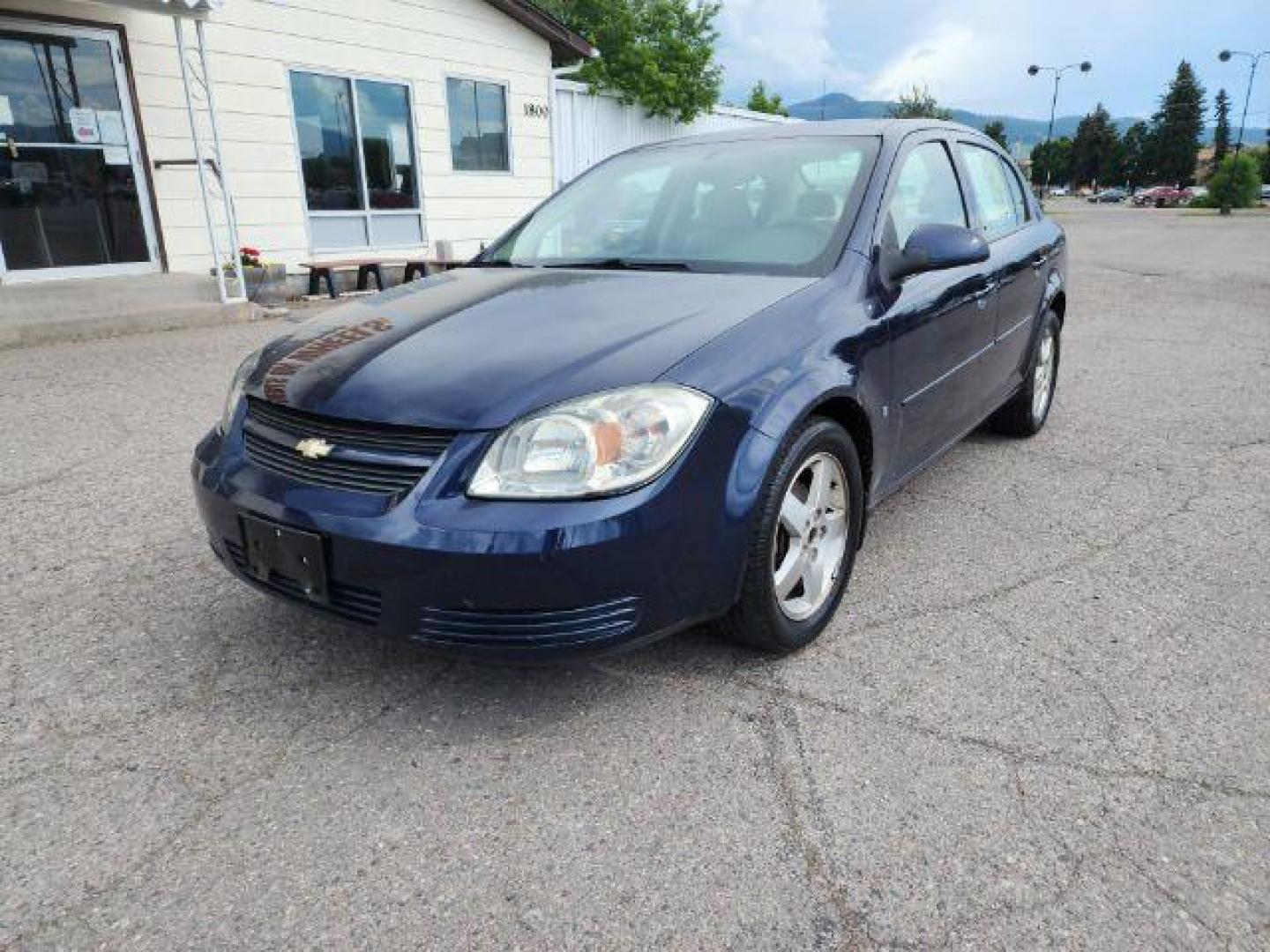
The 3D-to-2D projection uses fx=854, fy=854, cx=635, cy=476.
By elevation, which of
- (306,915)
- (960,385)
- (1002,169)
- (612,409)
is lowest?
(306,915)

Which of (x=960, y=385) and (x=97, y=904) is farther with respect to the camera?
(x=960, y=385)

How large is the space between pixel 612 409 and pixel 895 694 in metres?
1.15

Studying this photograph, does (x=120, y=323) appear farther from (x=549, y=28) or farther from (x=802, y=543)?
(x=802, y=543)

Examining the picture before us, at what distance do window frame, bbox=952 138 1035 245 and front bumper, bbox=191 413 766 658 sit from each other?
2060mm

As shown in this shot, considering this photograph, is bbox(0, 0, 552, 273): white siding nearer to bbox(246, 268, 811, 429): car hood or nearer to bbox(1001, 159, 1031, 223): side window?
bbox(246, 268, 811, 429): car hood

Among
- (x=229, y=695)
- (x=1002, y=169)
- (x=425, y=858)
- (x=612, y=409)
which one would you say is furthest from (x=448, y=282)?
(x=1002, y=169)

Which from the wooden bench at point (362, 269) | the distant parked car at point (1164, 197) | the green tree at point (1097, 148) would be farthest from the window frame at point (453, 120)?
the green tree at point (1097, 148)

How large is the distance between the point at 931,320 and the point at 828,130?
3.01 feet

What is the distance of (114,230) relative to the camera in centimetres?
866

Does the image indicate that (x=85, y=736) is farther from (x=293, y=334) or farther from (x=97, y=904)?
(x=293, y=334)

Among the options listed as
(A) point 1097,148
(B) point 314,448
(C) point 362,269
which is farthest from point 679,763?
(A) point 1097,148

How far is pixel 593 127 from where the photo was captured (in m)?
13.8

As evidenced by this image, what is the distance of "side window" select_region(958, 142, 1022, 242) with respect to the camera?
3.89m

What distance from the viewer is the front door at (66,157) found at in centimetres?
786
